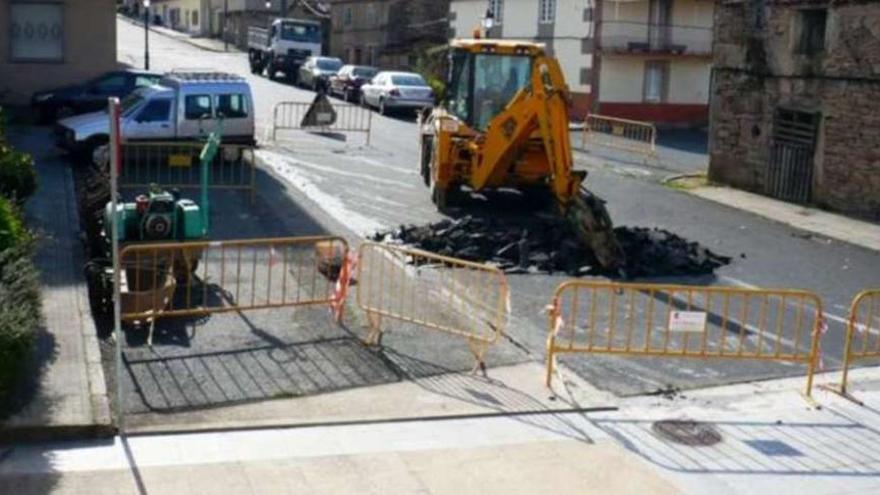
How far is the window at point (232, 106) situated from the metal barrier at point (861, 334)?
1404 cm

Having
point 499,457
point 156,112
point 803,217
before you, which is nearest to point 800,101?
point 803,217

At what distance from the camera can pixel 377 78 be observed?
41.5 metres

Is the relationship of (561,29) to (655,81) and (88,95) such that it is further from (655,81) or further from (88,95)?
(88,95)

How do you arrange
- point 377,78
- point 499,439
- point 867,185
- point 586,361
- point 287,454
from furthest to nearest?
point 377,78 → point 867,185 → point 586,361 → point 499,439 → point 287,454

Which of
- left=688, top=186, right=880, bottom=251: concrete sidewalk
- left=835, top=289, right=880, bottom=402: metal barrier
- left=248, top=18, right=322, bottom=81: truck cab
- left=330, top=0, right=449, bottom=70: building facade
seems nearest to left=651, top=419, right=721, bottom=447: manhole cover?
left=835, top=289, right=880, bottom=402: metal barrier

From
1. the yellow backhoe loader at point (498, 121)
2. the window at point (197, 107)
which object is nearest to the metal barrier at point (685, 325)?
the yellow backhoe loader at point (498, 121)

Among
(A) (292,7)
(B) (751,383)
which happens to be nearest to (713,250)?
(B) (751,383)

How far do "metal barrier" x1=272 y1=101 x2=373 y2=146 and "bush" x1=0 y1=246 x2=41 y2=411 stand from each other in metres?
20.0

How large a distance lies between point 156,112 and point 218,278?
10545 mm

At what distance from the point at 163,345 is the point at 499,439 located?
150 inches

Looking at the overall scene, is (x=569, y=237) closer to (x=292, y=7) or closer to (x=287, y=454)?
(x=287, y=454)

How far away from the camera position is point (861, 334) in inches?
555

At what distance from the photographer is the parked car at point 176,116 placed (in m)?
23.9

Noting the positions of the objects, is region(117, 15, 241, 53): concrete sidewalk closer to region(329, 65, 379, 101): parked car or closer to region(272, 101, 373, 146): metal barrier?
region(329, 65, 379, 101): parked car
